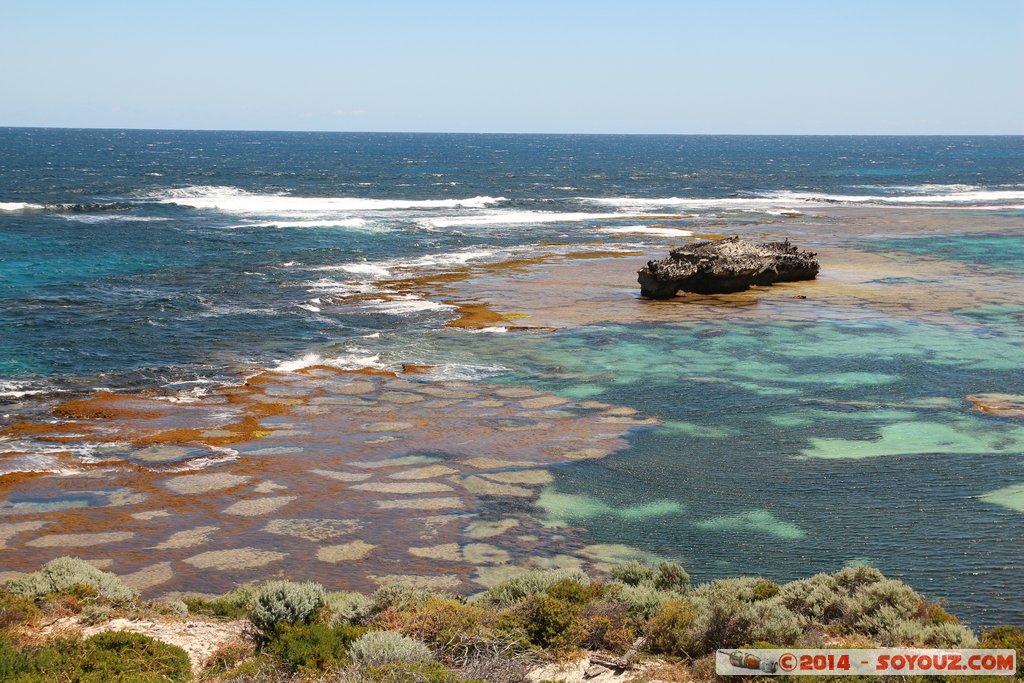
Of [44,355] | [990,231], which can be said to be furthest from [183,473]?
[990,231]

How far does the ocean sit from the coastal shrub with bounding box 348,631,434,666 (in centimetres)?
349

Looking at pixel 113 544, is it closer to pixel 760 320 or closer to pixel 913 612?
pixel 913 612

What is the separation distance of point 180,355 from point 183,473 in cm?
991

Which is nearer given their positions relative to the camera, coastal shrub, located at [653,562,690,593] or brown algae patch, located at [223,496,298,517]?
coastal shrub, located at [653,562,690,593]

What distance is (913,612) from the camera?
402 inches

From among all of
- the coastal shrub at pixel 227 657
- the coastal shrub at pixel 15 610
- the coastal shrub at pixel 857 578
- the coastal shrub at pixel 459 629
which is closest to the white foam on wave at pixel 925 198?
the coastal shrub at pixel 857 578

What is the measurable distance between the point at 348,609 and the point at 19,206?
64.4 metres

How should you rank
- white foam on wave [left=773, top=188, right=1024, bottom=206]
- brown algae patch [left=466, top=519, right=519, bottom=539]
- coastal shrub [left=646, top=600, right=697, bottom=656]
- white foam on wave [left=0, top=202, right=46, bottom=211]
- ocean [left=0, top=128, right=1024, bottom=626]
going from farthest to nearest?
white foam on wave [left=773, top=188, right=1024, bottom=206], white foam on wave [left=0, top=202, right=46, bottom=211], brown algae patch [left=466, top=519, right=519, bottom=539], ocean [left=0, top=128, right=1024, bottom=626], coastal shrub [left=646, top=600, right=697, bottom=656]

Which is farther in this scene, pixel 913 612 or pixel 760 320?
pixel 760 320

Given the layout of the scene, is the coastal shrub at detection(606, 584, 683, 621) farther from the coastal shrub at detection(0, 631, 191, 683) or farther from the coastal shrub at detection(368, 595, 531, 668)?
the coastal shrub at detection(0, 631, 191, 683)

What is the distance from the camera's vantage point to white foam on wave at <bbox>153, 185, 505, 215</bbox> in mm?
69094

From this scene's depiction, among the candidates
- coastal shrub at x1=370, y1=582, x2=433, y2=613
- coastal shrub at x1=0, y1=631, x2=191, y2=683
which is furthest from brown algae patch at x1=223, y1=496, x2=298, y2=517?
coastal shrub at x1=0, y1=631, x2=191, y2=683

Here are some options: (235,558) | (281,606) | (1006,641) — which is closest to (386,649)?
(281,606)

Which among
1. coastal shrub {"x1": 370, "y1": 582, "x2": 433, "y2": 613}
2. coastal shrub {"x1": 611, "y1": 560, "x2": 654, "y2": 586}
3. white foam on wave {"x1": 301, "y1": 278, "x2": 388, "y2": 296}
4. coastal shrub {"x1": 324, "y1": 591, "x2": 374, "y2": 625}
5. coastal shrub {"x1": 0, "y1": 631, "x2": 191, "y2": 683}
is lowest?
coastal shrub {"x1": 611, "y1": 560, "x2": 654, "y2": 586}
